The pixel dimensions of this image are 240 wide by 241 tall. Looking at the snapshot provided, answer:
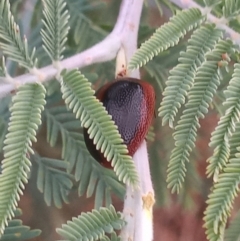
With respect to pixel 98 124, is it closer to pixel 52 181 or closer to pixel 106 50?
pixel 106 50

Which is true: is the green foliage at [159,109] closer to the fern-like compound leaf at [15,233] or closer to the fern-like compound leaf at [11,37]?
the fern-like compound leaf at [11,37]

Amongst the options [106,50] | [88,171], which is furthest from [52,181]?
[106,50]

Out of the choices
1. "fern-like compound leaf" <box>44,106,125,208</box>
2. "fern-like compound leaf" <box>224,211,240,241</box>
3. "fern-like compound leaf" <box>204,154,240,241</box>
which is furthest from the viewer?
"fern-like compound leaf" <box>44,106,125,208</box>

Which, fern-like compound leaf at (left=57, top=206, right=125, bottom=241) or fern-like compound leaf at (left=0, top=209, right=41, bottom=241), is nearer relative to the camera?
fern-like compound leaf at (left=57, top=206, right=125, bottom=241)

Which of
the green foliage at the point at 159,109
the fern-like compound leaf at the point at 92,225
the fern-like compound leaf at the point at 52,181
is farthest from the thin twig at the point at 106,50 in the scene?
the fern-like compound leaf at the point at 52,181

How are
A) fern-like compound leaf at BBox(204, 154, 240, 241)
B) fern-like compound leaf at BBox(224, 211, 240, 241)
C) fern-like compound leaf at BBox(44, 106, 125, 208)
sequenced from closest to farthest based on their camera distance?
fern-like compound leaf at BBox(204, 154, 240, 241), fern-like compound leaf at BBox(224, 211, 240, 241), fern-like compound leaf at BBox(44, 106, 125, 208)

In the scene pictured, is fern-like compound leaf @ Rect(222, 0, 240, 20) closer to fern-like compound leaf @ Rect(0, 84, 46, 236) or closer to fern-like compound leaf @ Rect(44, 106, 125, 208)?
fern-like compound leaf @ Rect(0, 84, 46, 236)

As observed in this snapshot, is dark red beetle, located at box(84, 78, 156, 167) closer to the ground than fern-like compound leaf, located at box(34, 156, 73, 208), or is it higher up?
closer to the ground

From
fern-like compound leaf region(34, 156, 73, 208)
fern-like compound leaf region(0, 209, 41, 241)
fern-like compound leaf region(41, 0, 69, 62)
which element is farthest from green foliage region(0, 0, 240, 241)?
fern-like compound leaf region(34, 156, 73, 208)
